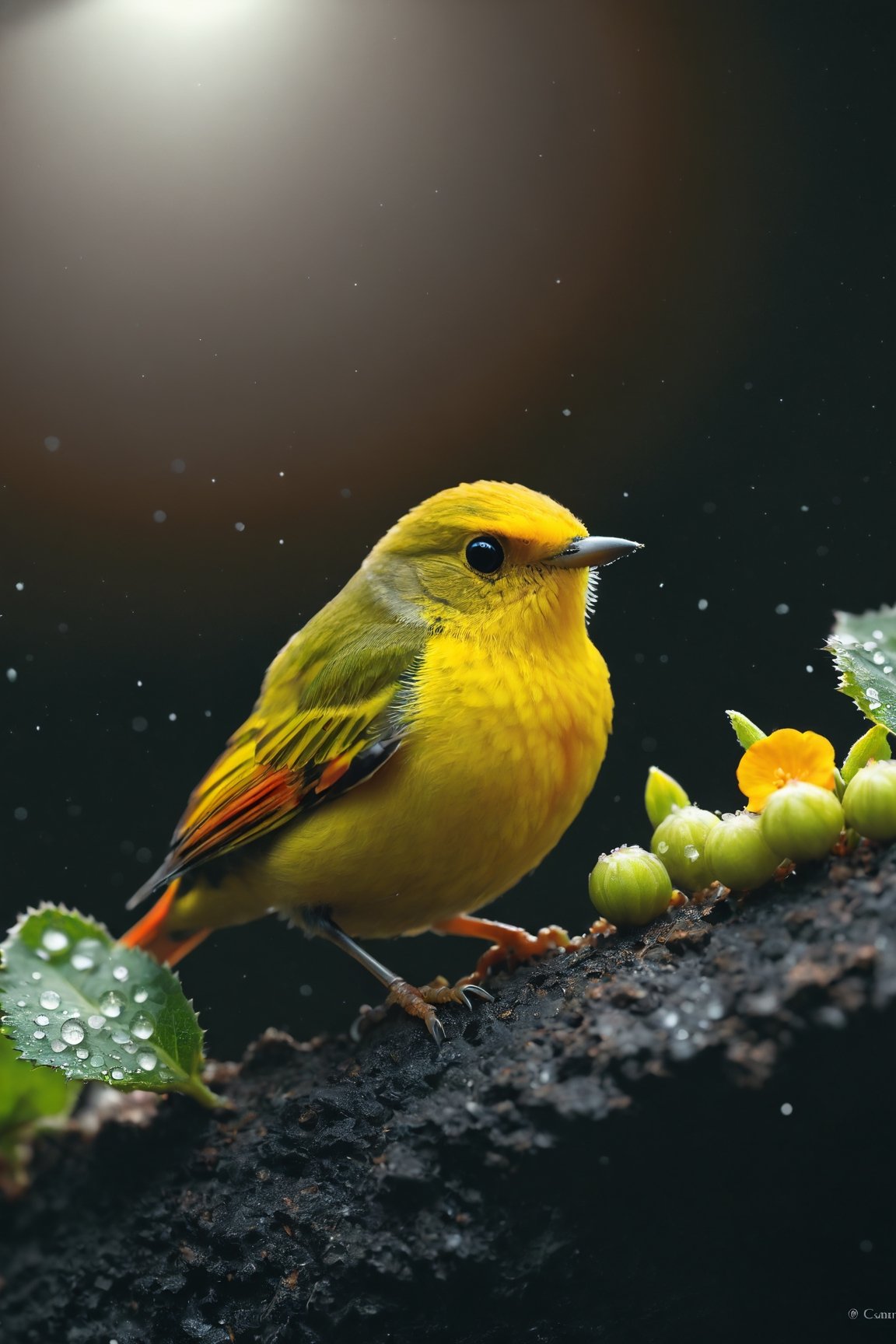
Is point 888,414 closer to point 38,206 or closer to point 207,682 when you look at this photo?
point 207,682

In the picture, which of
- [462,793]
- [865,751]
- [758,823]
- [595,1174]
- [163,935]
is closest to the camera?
[595,1174]

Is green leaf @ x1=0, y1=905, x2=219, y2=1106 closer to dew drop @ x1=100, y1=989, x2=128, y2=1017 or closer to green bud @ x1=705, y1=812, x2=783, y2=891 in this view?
dew drop @ x1=100, y1=989, x2=128, y2=1017

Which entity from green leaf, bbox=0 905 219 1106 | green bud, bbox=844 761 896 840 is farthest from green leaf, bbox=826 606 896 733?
green leaf, bbox=0 905 219 1106

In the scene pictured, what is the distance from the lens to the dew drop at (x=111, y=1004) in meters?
1.46

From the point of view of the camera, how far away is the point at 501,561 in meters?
1.53

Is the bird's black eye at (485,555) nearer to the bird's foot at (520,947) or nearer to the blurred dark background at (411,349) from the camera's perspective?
the blurred dark background at (411,349)

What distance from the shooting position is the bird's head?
1492 mm

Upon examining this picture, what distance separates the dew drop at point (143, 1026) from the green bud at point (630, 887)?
59 cm

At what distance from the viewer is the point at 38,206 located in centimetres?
195

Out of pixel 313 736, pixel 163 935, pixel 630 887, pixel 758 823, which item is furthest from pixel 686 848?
pixel 163 935

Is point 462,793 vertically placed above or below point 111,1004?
above

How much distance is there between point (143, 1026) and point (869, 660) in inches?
39.1

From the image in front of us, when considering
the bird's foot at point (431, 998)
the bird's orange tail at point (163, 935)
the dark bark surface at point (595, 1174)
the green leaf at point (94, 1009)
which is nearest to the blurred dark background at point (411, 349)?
the bird's orange tail at point (163, 935)

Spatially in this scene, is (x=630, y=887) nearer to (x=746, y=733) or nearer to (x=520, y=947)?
(x=746, y=733)
